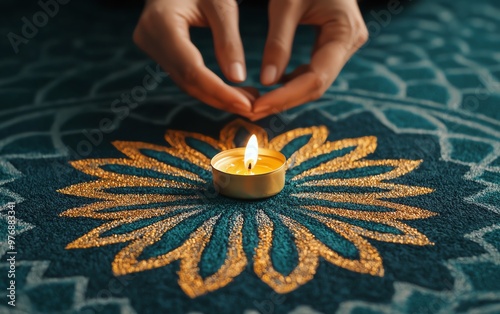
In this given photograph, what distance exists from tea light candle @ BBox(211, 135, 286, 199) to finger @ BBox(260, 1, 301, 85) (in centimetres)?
13

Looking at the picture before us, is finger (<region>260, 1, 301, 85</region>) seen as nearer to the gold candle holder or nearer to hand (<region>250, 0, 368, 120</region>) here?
hand (<region>250, 0, 368, 120</region>)

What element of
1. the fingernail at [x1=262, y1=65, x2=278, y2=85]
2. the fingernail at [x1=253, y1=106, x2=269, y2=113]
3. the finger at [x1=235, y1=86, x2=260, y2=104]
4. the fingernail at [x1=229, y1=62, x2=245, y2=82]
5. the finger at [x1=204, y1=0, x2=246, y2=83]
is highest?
the finger at [x1=204, y1=0, x2=246, y2=83]

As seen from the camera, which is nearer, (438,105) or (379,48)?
(438,105)

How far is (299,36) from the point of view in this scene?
113cm

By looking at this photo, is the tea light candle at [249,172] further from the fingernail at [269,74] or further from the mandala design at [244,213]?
the fingernail at [269,74]

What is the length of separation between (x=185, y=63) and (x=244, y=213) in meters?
0.22

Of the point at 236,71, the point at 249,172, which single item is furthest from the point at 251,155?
the point at 236,71

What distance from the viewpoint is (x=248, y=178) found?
1.87ft

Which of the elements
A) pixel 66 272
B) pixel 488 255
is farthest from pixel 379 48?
pixel 66 272

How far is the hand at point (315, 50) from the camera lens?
707mm

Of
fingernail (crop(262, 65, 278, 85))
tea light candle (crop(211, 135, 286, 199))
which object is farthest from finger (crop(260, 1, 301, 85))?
tea light candle (crop(211, 135, 286, 199))

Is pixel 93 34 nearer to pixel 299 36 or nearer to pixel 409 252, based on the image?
pixel 299 36

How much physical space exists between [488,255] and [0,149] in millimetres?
568

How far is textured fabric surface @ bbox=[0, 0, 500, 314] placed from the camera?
1.55ft
